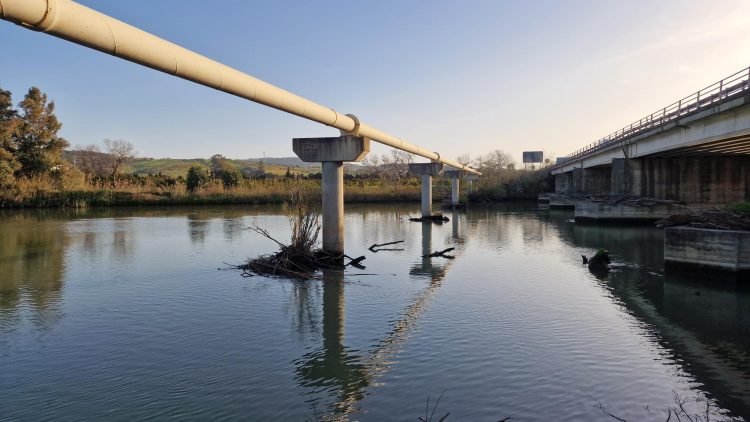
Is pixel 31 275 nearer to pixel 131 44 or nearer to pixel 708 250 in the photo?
pixel 131 44

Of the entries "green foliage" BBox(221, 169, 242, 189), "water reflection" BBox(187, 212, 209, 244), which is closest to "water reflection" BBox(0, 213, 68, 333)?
"water reflection" BBox(187, 212, 209, 244)

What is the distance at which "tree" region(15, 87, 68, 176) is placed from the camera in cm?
5972

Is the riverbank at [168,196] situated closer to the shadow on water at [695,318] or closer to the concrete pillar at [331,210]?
the concrete pillar at [331,210]

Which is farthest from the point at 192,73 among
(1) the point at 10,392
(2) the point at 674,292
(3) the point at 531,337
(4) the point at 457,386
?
(2) the point at 674,292

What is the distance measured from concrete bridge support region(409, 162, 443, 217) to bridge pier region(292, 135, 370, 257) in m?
25.4

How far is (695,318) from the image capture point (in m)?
12.4

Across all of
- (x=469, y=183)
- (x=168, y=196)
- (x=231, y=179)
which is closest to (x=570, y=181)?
(x=469, y=183)

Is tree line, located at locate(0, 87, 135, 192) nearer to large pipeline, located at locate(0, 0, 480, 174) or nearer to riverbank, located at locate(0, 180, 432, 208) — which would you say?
riverbank, located at locate(0, 180, 432, 208)

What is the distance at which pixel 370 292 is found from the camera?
1528 centimetres

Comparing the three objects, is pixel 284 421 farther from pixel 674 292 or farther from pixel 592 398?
pixel 674 292

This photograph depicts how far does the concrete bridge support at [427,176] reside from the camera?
149ft

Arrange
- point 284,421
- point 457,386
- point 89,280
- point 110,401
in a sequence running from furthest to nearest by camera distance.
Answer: point 89,280, point 457,386, point 110,401, point 284,421

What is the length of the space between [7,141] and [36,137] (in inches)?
131

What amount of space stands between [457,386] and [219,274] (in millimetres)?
12333
